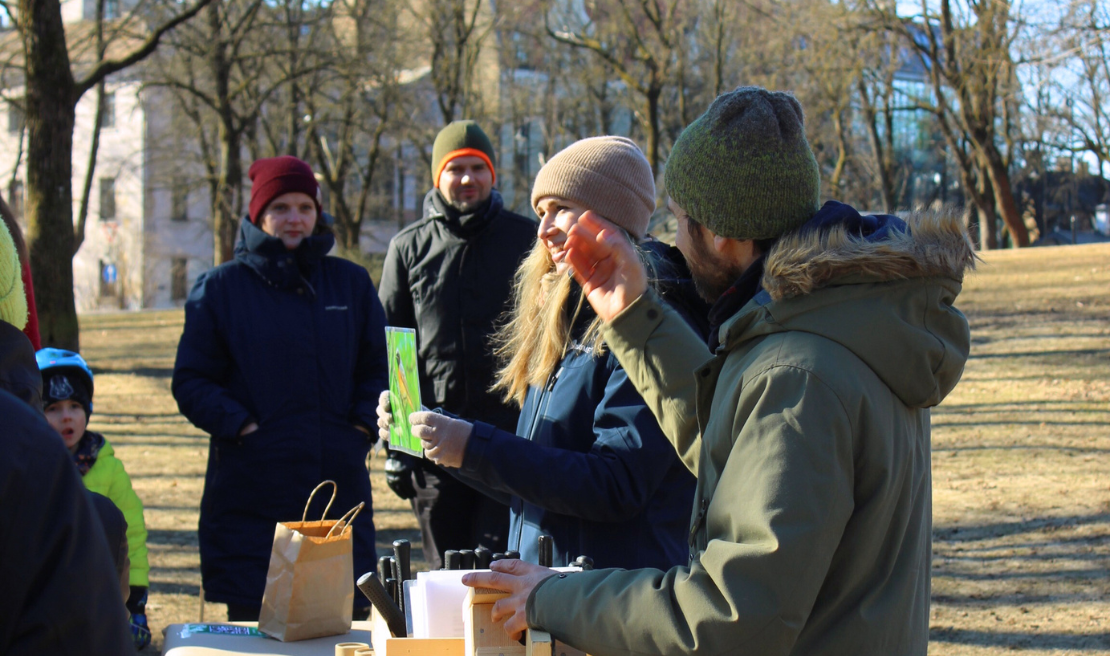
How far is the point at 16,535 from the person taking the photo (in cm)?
118

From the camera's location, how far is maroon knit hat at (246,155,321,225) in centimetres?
417

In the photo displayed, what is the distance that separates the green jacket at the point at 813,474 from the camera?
148 cm

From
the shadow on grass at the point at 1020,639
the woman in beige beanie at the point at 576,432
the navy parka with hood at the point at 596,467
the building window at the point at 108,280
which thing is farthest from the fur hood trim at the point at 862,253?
the building window at the point at 108,280

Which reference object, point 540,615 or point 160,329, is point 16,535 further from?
point 160,329

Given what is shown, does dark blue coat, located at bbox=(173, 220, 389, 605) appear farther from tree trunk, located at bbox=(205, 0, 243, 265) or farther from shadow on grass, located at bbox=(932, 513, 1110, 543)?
tree trunk, located at bbox=(205, 0, 243, 265)

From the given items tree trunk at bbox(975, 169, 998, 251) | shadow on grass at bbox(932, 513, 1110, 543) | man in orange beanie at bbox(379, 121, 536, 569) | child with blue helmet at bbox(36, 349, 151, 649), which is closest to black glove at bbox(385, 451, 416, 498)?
man in orange beanie at bbox(379, 121, 536, 569)

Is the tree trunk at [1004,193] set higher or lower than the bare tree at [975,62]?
lower

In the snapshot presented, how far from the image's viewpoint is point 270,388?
13.1 ft

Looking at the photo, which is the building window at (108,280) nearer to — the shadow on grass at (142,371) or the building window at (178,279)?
the building window at (178,279)

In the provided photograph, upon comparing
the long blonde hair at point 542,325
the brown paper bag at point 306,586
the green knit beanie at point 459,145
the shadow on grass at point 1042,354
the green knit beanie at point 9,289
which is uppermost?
the green knit beanie at point 459,145

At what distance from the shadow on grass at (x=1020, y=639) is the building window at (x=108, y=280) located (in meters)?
37.4

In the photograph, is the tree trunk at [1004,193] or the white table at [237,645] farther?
the tree trunk at [1004,193]

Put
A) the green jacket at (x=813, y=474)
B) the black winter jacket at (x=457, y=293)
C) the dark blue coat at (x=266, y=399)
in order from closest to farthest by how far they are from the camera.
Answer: the green jacket at (x=813, y=474), the dark blue coat at (x=266, y=399), the black winter jacket at (x=457, y=293)

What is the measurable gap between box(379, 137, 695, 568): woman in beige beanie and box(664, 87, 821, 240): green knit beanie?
1.72 ft
